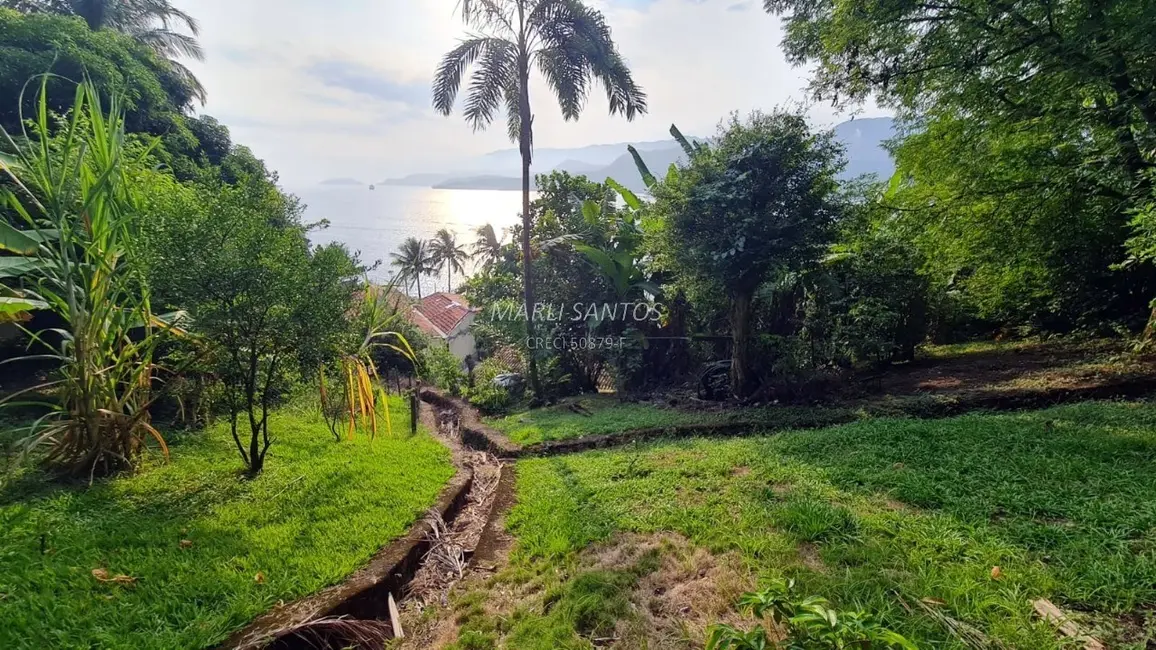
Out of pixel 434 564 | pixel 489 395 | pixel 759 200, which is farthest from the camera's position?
pixel 489 395

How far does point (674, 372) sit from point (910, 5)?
22.3ft

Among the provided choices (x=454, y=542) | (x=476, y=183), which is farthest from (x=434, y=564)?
(x=476, y=183)

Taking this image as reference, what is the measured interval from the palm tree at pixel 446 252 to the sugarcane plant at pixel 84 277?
1506 inches

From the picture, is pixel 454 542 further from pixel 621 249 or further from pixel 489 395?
pixel 621 249

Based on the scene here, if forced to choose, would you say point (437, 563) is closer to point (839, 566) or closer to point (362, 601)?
point (362, 601)

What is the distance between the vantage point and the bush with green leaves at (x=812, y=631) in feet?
5.42

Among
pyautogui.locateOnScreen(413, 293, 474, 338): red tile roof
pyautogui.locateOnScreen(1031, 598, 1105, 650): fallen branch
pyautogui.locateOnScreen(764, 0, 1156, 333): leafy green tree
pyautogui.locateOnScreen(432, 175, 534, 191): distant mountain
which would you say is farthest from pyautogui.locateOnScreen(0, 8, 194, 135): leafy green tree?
pyautogui.locateOnScreen(432, 175, 534, 191): distant mountain

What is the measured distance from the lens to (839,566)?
258 centimetres

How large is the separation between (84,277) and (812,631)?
556 centimetres

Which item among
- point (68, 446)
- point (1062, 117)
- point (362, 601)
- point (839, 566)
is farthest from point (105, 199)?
point (1062, 117)

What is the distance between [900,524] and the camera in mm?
2941

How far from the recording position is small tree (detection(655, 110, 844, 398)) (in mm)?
6570

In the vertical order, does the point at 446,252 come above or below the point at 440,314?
above

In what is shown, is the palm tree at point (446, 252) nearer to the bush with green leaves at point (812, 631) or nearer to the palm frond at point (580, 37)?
the palm frond at point (580, 37)
